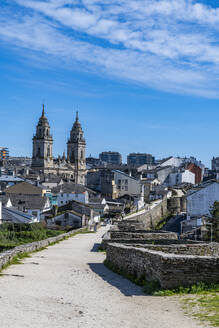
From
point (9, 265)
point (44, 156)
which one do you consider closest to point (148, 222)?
point (9, 265)

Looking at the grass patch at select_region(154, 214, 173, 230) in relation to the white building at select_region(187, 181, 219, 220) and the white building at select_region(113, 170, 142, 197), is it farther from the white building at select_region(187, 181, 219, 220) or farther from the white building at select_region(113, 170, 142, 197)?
the white building at select_region(113, 170, 142, 197)

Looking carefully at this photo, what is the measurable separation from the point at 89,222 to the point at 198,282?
43.2 m

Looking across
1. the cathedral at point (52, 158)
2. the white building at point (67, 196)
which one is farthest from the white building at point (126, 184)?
the cathedral at point (52, 158)

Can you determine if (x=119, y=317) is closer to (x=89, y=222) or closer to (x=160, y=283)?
(x=160, y=283)

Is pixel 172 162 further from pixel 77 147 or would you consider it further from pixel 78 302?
pixel 78 302

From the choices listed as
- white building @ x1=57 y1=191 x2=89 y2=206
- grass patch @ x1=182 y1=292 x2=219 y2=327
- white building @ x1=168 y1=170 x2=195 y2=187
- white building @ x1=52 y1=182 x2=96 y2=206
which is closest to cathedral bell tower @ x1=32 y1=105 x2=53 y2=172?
white building @ x1=168 y1=170 x2=195 y2=187

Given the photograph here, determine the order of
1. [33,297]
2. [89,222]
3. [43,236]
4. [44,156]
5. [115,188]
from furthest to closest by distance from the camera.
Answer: [44,156] → [115,188] → [89,222] → [43,236] → [33,297]

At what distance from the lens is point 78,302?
11.7 meters

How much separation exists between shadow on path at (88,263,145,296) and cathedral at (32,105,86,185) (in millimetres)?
136300

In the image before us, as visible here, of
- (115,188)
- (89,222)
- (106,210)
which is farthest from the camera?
(115,188)

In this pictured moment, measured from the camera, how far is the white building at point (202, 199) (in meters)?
55.9

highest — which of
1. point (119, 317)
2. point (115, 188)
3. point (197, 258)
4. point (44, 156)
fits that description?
point (44, 156)

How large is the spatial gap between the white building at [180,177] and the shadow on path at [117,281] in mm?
A: 109660

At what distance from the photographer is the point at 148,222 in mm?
62281
